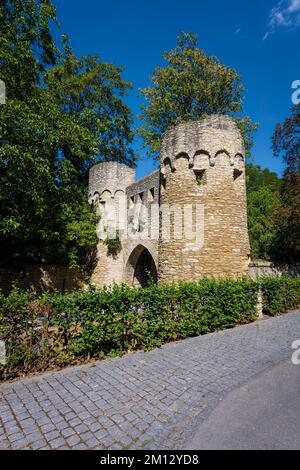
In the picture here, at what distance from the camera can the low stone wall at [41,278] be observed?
13.3 metres

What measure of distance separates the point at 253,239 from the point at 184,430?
17998mm

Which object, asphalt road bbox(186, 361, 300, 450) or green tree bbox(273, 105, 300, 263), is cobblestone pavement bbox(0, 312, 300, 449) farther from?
green tree bbox(273, 105, 300, 263)

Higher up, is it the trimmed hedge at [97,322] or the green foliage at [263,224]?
the green foliage at [263,224]

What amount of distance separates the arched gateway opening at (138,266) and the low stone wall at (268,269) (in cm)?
526

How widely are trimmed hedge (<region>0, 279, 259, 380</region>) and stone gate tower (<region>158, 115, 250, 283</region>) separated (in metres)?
2.50

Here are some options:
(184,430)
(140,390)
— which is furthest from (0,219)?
(184,430)

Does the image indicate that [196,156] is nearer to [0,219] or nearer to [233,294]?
[233,294]

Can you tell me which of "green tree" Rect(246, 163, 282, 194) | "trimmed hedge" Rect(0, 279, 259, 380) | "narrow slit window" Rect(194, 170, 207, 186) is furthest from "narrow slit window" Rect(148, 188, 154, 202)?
"green tree" Rect(246, 163, 282, 194)

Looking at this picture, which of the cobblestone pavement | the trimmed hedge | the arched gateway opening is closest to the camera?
the cobblestone pavement

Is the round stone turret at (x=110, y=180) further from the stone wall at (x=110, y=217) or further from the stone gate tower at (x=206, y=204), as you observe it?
the stone gate tower at (x=206, y=204)

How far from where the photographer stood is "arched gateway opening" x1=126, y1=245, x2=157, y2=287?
48.3ft

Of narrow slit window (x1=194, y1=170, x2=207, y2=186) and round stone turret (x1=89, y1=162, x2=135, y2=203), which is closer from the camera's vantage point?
narrow slit window (x1=194, y1=170, x2=207, y2=186)

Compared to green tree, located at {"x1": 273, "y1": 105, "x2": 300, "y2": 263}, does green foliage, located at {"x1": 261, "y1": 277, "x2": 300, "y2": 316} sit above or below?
below

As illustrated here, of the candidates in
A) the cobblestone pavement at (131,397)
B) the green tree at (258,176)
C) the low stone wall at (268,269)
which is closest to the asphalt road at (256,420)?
the cobblestone pavement at (131,397)
